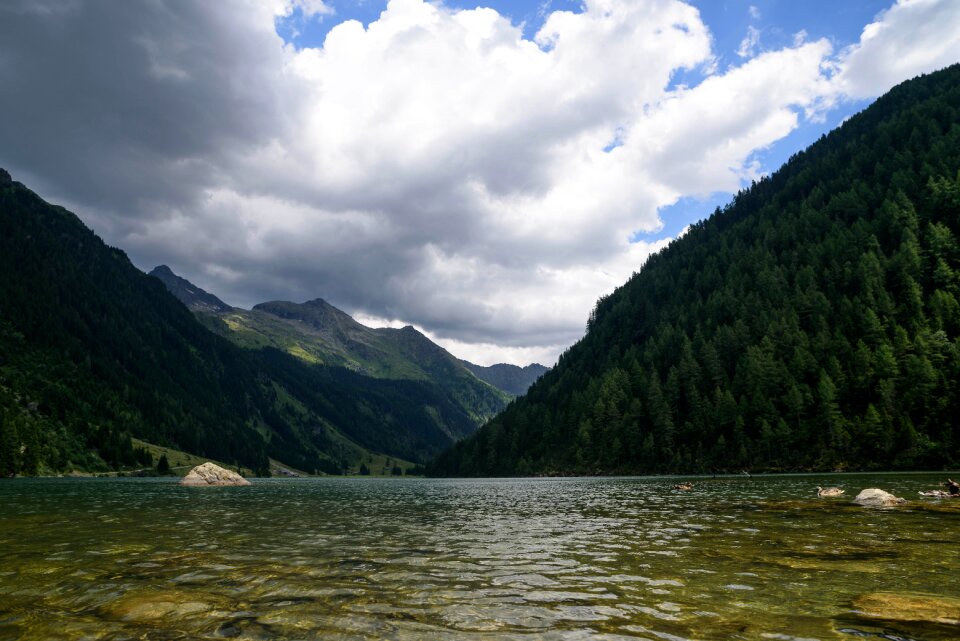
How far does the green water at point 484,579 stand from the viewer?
1254 cm

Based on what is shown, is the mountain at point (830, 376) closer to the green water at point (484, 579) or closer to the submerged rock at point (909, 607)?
the green water at point (484, 579)

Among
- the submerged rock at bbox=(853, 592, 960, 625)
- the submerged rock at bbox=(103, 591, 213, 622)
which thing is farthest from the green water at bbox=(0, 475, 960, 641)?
the submerged rock at bbox=(853, 592, 960, 625)

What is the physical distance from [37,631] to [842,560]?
2578cm

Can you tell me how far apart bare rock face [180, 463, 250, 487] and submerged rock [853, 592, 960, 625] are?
136m

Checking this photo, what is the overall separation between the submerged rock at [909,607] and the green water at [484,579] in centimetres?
33

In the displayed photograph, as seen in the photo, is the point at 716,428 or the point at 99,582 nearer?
the point at 99,582

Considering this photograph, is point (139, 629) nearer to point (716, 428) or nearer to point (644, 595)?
point (644, 595)

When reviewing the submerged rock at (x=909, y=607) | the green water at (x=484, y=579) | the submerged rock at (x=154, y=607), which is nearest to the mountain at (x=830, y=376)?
the green water at (x=484, y=579)

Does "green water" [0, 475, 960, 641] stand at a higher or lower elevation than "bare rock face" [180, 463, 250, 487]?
higher

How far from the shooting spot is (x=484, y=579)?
18188mm

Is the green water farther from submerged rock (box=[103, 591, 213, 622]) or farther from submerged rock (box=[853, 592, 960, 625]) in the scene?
submerged rock (box=[853, 592, 960, 625])

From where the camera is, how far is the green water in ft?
41.1

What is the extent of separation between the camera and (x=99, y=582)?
58.4 ft

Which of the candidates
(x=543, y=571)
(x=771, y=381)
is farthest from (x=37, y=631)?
(x=771, y=381)
